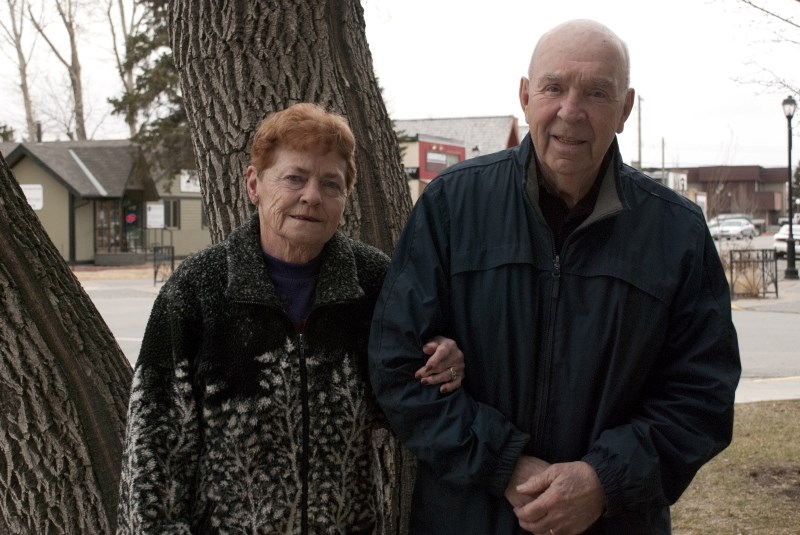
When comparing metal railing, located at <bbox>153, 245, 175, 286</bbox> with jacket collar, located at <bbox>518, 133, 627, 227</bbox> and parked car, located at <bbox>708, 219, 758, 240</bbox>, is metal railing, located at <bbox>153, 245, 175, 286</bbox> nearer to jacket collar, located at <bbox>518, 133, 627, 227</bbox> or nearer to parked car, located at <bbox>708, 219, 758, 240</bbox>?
jacket collar, located at <bbox>518, 133, 627, 227</bbox>

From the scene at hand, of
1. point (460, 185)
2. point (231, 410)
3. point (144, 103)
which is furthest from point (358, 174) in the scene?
point (144, 103)

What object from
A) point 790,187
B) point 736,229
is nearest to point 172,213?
point 790,187

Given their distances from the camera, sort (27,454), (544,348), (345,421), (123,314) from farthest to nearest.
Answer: (123,314), (27,454), (345,421), (544,348)

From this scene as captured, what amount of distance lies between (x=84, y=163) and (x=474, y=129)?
21614 millimetres

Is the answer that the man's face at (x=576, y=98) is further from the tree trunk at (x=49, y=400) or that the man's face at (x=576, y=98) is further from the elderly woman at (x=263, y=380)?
the tree trunk at (x=49, y=400)

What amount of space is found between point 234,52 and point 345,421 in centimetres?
178

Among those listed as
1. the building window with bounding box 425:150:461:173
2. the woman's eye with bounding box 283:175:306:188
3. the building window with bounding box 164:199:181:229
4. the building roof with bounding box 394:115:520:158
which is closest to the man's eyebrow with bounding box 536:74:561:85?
the woman's eye with bounding box 283:175:306:188

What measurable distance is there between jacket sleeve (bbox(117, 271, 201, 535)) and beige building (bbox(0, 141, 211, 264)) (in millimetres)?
31440

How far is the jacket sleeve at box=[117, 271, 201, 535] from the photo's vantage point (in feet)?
7.54

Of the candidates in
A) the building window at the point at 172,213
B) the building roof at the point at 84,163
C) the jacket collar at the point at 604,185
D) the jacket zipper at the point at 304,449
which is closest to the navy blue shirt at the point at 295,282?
the jacket zipper at the point at 304,449

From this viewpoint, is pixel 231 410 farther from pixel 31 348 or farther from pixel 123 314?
pixel 123 314

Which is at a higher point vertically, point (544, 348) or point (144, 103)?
point (144, 103)

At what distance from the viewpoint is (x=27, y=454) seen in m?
3.05

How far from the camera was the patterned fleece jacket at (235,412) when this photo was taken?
91.6 inches
